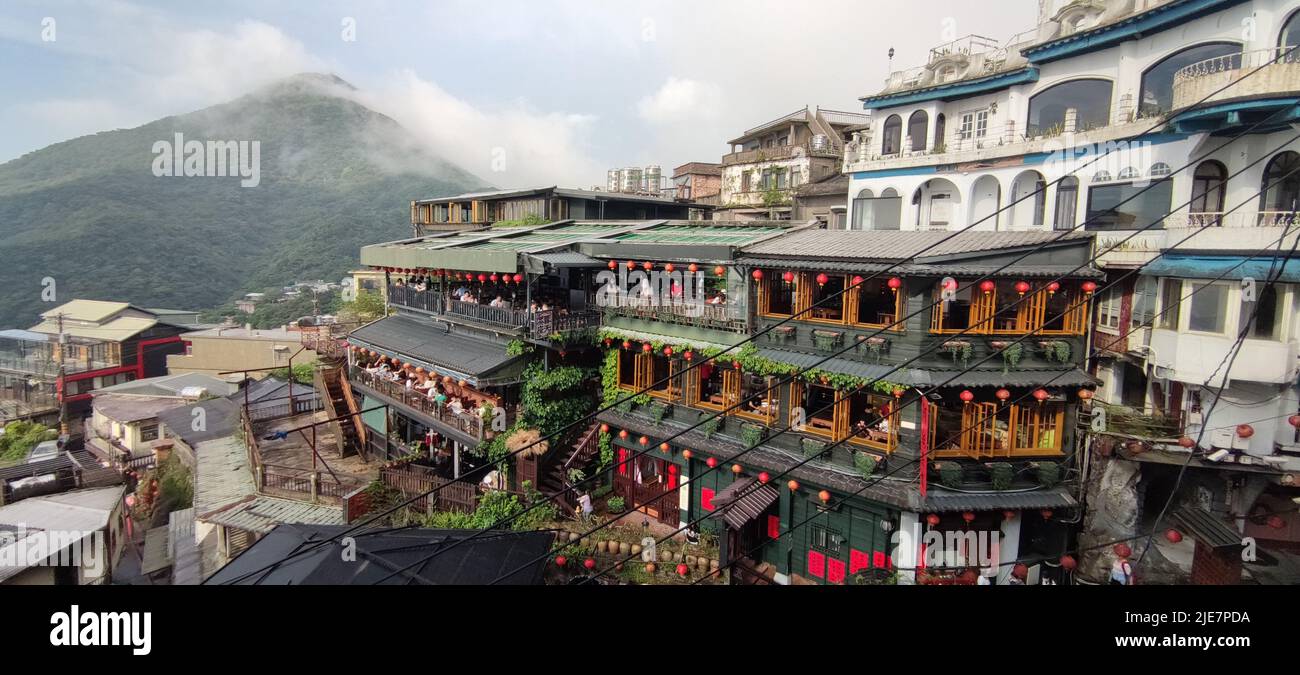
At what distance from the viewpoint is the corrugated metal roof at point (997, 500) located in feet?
51.0

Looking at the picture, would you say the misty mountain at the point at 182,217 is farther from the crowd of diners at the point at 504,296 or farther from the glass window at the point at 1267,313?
the glass window at the point at 1267,313

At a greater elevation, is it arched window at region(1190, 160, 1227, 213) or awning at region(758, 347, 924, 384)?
arched window at region(1190, 160, 1227, 213)

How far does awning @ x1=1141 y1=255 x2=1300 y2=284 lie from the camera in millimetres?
14930

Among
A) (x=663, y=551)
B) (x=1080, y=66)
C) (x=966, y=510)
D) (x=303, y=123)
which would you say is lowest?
(x=663, y=551)

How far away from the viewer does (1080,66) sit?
21969 mm

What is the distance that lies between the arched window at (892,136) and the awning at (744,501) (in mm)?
17962

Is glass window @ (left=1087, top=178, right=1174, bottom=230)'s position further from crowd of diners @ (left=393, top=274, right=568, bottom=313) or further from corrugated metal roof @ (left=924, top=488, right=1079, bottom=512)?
crowd of diners @ (left=393, top=274, right=568, bottom=313)

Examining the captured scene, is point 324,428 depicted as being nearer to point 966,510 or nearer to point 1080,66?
point 966,510

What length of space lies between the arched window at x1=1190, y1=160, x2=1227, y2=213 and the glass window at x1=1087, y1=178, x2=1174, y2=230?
0.64 meters

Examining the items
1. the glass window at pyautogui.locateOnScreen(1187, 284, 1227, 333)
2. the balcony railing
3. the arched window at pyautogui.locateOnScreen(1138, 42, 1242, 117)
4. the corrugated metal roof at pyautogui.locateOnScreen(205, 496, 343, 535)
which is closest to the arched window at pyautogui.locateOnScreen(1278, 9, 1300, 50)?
the arched window at pyautogui.locateOnScreen(1138, 42, 1242, 117)

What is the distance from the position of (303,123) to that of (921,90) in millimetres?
216854

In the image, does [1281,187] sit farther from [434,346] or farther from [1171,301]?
[434,346]

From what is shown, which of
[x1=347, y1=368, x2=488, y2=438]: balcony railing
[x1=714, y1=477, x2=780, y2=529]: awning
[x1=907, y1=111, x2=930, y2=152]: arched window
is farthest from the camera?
[x1=907, y1=111, x2=930, y2=152]: arched window
